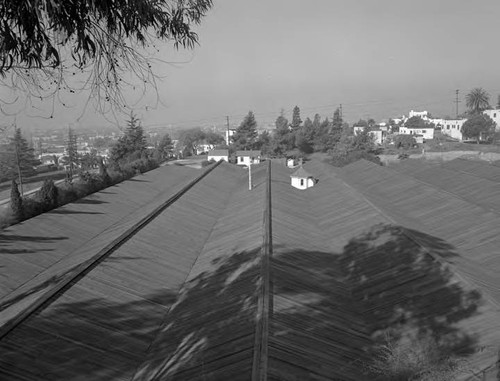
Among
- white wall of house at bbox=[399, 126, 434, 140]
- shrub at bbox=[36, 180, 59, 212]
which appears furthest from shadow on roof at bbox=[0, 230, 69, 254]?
white wall of house at bbox=[399, 126, 434, 140]

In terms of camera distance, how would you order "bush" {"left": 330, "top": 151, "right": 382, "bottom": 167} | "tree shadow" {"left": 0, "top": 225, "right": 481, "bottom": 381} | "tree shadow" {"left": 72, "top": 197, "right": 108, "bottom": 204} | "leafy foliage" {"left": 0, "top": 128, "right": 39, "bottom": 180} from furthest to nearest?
"leafy foliage" {"left": 0, "top": 128, "right": 39, "bottom": 180} → "bush" {"left": 330, "top": 151, "right": 382, "bottom": 167} → "tree shadow" {"left": 72, "top": 197, "right": 108, "bottom": 204} → "tree shadow" {"left": 0, "top": 225, "right": 481, "bottom": 381}

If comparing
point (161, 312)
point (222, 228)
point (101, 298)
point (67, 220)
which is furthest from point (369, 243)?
point (67, 220)

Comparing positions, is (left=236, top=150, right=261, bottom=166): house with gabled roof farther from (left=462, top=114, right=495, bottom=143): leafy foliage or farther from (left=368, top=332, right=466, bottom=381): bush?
(left=368, top=332, right=466, bottom=381): bush

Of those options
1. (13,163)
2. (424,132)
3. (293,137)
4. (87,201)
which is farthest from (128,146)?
(424,132)

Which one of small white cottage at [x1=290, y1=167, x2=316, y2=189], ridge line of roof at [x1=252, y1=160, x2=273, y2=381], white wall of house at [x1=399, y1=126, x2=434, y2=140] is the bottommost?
ridge line of roof at [x1=252, y1=160, x2=273, y2=381]

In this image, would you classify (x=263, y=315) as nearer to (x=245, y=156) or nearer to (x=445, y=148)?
(x=245, y=156)

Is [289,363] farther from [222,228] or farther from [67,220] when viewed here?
[67,220]

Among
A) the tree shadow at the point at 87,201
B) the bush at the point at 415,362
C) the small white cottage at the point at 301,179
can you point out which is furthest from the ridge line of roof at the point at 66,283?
the small white cottage at the point at 301,179

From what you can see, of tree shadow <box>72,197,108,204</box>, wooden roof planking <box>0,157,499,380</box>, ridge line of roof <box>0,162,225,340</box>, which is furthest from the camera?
tree shadow <box>72,197,108,204</box>
